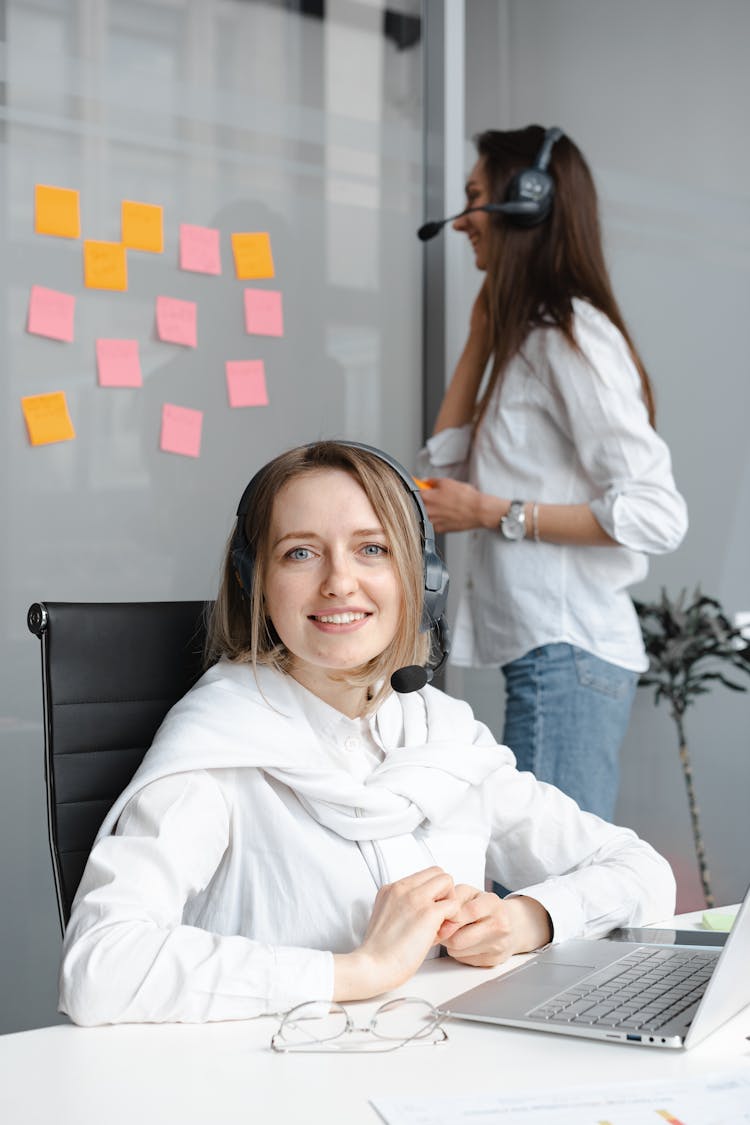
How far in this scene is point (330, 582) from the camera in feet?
4.34

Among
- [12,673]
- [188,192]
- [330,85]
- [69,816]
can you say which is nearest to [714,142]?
[330,85]

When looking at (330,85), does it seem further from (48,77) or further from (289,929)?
(289,929)

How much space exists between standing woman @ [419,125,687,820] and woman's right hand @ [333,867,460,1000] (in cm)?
103

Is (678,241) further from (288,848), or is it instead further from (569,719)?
(288,848)

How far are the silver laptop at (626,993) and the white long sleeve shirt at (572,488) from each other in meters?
1.05

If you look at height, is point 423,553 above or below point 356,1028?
above

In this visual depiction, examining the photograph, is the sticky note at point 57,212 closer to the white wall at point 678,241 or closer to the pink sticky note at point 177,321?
the pink sticky note at point 177,321

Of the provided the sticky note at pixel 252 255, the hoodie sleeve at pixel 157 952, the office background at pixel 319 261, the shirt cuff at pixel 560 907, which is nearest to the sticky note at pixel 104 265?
the office background at pixel 319 261

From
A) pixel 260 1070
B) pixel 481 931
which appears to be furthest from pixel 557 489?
pixel 260 1070

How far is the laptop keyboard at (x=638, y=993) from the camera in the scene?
0.94m

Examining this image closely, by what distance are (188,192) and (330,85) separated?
0.43 meters

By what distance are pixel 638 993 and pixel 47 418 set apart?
1.69 meters

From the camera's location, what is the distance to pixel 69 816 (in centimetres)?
134

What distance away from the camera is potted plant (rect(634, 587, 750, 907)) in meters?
2.71
